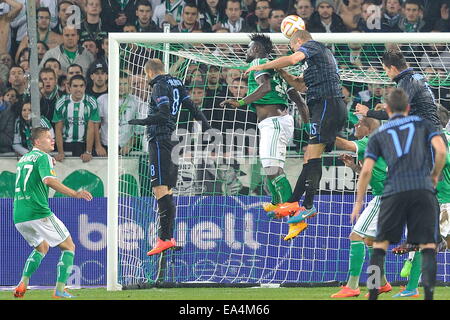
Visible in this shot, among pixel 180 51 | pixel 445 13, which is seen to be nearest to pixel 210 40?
pixel 180 51

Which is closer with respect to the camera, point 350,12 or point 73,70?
point 73,70

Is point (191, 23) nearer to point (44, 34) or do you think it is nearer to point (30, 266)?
point (44, 34)

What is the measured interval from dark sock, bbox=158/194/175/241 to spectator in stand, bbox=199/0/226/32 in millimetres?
4708

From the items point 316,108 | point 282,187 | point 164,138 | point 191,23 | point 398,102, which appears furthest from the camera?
point 191,23

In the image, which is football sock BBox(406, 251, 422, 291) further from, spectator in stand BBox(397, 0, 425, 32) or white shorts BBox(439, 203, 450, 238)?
spectator in stand BBox(397, 0, 425, 32)

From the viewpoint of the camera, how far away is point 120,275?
14.1 metres

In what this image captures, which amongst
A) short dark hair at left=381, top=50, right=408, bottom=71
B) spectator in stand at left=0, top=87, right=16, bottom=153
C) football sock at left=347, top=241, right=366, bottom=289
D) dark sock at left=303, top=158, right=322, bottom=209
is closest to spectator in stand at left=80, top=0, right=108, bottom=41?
spectator in stand at left=0, top=87, right=16, bottom=153

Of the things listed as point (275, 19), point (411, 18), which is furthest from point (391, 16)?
point (275, 19)

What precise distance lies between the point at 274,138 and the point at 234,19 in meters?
5.02

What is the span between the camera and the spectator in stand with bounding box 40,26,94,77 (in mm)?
17078

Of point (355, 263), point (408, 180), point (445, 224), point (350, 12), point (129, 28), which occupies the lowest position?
point (355, 263)

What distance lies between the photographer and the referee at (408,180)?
373 inches

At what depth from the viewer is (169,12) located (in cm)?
1773

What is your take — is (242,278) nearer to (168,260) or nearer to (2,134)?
(168,260)
